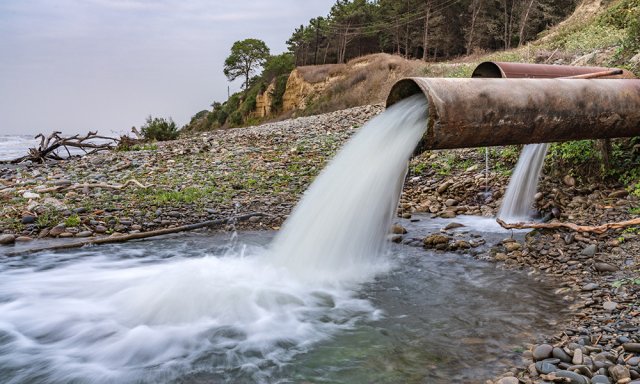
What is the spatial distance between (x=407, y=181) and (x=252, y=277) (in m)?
5.31

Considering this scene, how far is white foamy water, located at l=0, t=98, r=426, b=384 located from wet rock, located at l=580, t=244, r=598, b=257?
2131 millimetres

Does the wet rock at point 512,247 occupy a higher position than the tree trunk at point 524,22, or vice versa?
the tree trunk at point 524,22

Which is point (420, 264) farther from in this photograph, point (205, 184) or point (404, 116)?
point (205, 184)

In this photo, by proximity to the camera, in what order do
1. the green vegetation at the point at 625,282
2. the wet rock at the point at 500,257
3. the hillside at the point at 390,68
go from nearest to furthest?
the green vegetation at the point at 625,282, the wet rock at the point at 500,257, the hillside at the point at 390,68

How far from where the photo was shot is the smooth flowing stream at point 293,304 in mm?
3809

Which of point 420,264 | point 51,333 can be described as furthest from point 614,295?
point 51,333

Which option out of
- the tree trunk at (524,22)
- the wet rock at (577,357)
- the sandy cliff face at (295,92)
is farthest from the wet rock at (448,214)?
the sandy cliff face at (295,92)

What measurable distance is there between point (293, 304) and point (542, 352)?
7.77 feet

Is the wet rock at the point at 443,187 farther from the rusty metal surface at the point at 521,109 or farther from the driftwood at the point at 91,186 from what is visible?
the driftwood at the point at 91,186

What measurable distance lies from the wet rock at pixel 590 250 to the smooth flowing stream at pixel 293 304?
0.73 metres

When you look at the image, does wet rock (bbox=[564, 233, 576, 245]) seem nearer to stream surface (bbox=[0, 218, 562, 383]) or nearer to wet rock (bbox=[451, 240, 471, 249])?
stream surface (bbox=[0, 218, 562, 383])

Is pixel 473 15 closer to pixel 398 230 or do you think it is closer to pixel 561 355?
pixel 398 230

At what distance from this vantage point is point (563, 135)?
18.2ft

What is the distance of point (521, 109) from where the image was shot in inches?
199
